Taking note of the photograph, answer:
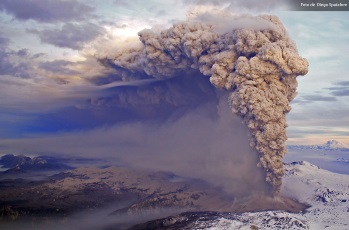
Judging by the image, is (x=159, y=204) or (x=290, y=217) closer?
(x=290, y=217)

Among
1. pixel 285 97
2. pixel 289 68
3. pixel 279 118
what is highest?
pixel 289 68

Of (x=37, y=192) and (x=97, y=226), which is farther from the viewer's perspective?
(x=37, y=192)

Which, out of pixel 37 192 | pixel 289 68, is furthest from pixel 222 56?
pixel 37 192

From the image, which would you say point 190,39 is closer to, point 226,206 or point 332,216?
point 226,206

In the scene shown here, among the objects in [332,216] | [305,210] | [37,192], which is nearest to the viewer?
[332,216]

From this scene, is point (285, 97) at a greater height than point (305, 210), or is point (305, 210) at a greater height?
point (285, 97)

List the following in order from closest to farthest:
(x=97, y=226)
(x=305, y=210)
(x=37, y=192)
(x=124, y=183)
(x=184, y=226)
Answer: (x=184, y=226) < (x=305, y=210) < (x=97, y=226) < (x=37, y=192) < (x=124, y=183)

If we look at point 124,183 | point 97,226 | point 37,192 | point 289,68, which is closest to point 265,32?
point 289,68

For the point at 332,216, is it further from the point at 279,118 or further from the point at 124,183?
the point at 124,183

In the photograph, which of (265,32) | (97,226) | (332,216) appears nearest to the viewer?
(265,32)
